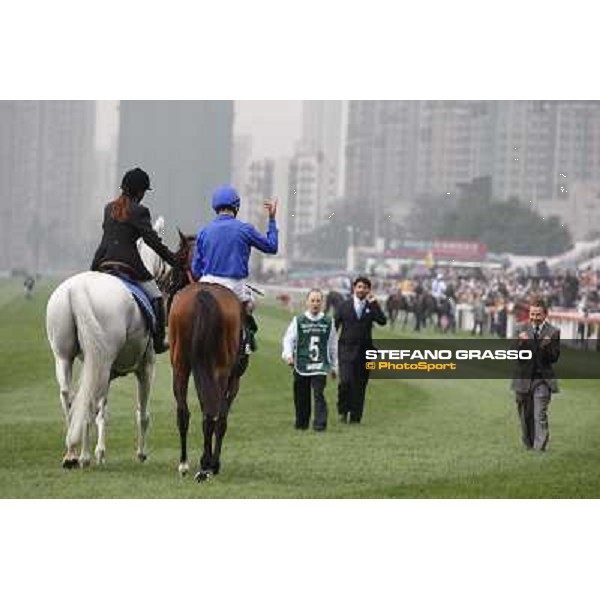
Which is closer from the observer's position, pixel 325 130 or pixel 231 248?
pixel 231 248

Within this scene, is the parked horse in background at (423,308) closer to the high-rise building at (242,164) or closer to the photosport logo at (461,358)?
the photosport logo at (461,358)

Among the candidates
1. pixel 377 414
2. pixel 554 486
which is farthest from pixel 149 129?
pixel 554 486

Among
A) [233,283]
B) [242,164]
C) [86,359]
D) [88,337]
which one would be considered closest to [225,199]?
[233,283]

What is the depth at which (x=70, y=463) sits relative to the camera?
457 inches

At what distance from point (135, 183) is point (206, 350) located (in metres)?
1.47

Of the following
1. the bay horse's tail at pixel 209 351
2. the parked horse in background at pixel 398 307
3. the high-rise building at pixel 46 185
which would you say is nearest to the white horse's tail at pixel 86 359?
the bay horse's tail at pixel 209 351

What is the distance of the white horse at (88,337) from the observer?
1136cm

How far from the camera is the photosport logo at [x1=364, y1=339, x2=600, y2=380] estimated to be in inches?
512

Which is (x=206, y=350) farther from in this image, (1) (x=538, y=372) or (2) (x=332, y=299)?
(2) (x=332, y=299)

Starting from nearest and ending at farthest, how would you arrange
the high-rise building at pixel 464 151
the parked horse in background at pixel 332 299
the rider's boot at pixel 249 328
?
the rider's boot at pixel 249 328, the high-rise building at pixel 464 151, the parked horse in background at pixel 332 299

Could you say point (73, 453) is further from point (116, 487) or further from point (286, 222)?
point (286, 222)

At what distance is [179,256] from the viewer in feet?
38.8

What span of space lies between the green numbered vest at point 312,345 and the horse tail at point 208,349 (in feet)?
7.34

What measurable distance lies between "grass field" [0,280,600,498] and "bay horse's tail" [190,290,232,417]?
56cm
